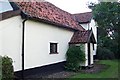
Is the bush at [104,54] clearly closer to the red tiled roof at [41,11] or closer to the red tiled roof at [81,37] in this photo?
the red tiled roof at [81,37]

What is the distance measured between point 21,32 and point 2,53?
1.94 meters

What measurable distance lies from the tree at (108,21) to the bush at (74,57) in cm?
523

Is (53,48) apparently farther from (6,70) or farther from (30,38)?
(6,70)

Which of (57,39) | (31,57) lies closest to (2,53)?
(31,57)

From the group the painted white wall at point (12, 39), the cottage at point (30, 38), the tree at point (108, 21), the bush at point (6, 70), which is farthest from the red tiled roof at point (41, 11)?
the tree at point (108, 21)

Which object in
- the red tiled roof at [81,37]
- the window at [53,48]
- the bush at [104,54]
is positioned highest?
the red tiled roof at [81,37]

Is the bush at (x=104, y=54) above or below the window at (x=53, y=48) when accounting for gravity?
below

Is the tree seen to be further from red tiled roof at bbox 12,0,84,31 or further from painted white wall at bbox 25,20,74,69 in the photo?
painted white wall at bbox 25,20,74,69

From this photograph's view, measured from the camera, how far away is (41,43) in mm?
14258

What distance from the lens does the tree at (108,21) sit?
65.0 ft

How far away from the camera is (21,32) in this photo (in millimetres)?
12156

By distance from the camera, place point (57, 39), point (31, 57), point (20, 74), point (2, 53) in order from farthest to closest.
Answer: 1. point (57, 39)
2. point (31, 57)
3. point (20, 74)
4. point (2, 53)

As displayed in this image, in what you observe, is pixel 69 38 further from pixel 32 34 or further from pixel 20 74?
pixel 20 74

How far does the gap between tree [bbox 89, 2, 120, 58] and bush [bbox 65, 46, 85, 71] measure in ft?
17.2
